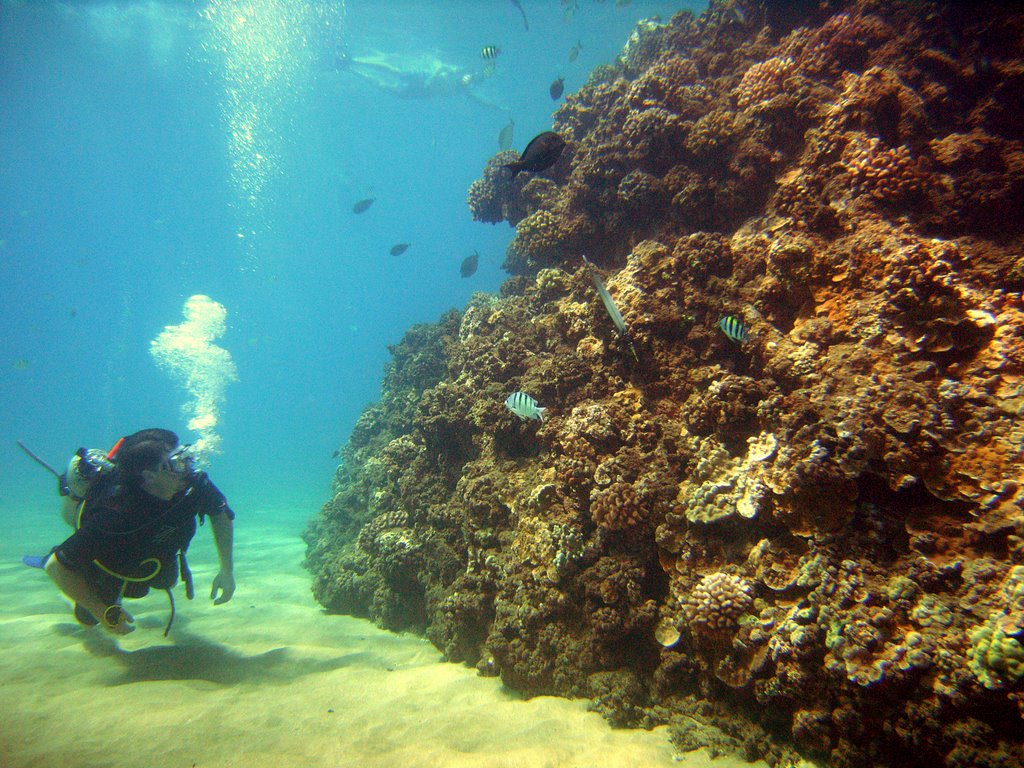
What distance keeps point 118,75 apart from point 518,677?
→ 4742 cm

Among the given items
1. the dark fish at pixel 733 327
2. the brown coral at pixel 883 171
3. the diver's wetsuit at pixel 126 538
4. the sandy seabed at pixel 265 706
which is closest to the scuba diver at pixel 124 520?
the diver's wetsuit at pixel 126 538

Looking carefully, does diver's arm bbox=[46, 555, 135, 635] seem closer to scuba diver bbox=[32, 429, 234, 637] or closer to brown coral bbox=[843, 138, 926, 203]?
scuba diver bbox=[32, 429, 234, 637]

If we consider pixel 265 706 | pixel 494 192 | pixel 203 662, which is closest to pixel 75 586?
pixel 203 662

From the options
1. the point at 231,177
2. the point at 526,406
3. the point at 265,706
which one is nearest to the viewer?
the point at 265,706

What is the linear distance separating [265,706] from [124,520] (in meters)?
2.40

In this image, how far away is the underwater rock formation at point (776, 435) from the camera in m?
2.65

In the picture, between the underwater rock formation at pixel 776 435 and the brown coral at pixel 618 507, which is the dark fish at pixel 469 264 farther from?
the brown coral at pixel 618 507

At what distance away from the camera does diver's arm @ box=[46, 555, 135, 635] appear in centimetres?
401

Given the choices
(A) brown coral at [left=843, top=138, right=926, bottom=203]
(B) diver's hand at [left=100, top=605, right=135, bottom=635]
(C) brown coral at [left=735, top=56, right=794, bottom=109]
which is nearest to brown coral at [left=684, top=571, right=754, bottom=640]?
(A) brown coral at [left=843, top=138, right=926, bottom=203]

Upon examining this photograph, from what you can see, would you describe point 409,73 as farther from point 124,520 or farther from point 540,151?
point 124,520

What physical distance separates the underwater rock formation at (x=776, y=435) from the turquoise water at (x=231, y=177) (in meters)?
19.7

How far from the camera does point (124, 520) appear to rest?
4.25 meters

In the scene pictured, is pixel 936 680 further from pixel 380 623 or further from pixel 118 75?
pixel 118 75

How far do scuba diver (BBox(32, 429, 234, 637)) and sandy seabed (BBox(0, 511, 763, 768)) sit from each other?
532 mm
